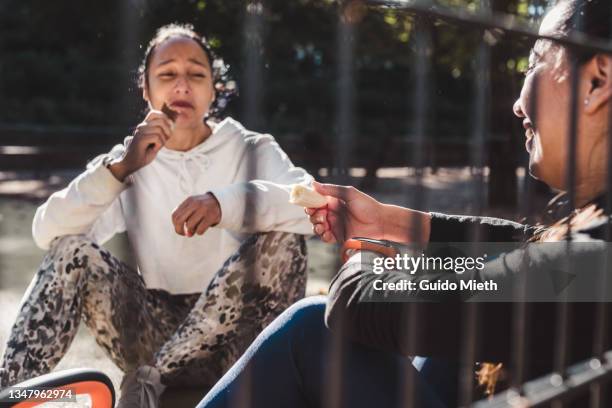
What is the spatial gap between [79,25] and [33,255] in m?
13.4

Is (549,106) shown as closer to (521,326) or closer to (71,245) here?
(521,326)

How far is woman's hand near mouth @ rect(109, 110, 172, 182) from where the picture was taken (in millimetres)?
2166

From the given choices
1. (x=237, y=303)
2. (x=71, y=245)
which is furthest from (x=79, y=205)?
(x=237, y=303)

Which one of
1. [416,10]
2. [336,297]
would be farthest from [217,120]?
[416,10]

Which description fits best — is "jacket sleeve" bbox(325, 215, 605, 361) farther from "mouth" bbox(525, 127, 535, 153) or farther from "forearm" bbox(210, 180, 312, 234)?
"forearm" bbox(210, 180, 312, 234)

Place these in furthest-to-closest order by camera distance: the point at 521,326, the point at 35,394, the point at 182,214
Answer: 1. the point at 182,214
2. the point at 521,326
3. the point at 35,394

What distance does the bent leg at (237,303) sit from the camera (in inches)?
85.4

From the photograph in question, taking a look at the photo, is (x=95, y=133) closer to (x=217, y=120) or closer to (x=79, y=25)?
(x=79, y=25)

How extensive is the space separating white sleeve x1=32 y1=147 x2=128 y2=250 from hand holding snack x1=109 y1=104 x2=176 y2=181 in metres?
0.04

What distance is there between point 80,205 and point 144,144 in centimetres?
26

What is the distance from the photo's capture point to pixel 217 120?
8.65 ft

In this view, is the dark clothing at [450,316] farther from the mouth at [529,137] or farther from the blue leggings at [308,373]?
the mouth at [529,137]

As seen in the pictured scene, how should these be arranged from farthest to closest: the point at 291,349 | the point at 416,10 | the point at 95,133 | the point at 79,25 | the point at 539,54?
the point at 79,25 → the point at 95,133 → the point at 291,349 → the point at 539,54 → the point at 416,10

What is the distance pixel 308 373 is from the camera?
160cm
